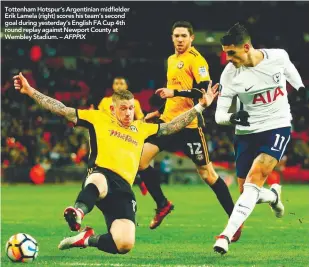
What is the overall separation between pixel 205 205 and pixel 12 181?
924cm

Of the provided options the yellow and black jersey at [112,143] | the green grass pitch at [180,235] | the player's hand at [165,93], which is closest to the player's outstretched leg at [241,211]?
the green grass pitch at [180,235]

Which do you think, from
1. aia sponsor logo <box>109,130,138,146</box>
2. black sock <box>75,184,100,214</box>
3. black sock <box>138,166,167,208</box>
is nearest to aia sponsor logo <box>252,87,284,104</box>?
aia sponsor logo <box>109,130,138,146</box>

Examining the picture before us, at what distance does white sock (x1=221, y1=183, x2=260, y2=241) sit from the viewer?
6891mm

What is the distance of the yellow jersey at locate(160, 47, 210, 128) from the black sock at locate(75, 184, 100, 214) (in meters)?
2.86

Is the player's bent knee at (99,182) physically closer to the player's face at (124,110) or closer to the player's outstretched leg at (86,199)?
the player's outstretched leg at (86,199)

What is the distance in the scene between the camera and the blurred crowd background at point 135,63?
82.1ft

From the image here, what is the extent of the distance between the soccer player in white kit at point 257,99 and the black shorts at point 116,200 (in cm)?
112

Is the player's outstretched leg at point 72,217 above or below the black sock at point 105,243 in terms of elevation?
above

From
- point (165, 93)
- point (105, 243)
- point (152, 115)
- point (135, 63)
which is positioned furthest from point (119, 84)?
point (135, 63)

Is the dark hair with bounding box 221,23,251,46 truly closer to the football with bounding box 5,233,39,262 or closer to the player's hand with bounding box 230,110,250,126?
the player's hand with bounding box 230,110,250,126

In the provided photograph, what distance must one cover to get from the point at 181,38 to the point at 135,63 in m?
18.2

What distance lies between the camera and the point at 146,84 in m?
27.4

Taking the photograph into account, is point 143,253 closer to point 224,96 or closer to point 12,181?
point 224,96

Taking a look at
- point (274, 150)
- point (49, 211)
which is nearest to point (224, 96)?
point (274, 150)
